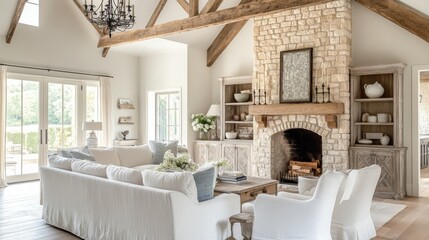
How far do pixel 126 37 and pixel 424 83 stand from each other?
8693mm

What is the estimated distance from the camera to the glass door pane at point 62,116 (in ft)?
26.7

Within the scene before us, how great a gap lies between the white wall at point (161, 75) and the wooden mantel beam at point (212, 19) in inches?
54.8

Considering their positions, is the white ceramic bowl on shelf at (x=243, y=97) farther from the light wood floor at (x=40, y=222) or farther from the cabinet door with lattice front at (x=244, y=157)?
the light wood floor at (x=40, y=222)

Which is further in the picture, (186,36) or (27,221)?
(186,36)

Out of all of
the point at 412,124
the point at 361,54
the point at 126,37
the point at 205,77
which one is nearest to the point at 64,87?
the point at 126,37

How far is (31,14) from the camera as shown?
7.72m

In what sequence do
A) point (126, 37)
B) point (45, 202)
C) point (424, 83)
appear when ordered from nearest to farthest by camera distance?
1. point (45, 202)
2. point (126, 37)
3. point (424, 83)

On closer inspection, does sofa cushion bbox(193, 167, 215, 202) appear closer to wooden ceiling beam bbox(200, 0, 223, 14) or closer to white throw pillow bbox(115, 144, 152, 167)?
white throw pillow bbox(115, 144, 152, 167)

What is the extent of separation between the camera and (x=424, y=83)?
432 inches

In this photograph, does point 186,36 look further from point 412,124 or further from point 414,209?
point 414,209

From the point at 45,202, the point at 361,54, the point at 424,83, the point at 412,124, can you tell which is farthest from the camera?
the point at 424,83

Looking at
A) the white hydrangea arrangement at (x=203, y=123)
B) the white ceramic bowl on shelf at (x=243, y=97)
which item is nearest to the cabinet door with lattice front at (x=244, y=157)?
the white hydrangea arrangement at (x=203, y=123)

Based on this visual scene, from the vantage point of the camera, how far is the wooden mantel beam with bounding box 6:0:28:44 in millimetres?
7043

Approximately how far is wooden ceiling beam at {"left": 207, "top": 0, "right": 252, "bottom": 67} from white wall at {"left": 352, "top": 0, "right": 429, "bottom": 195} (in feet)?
8.89
